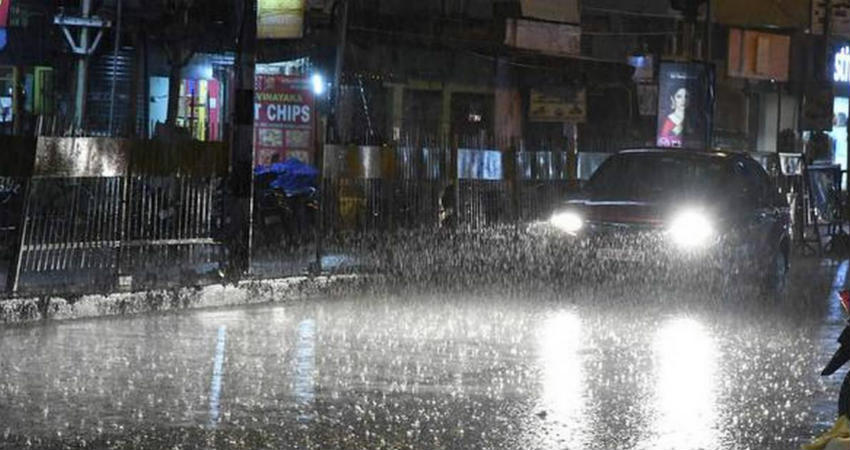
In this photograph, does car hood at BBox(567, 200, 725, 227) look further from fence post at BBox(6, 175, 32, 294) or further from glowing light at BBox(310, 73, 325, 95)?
glowing light at BBox(310, 73, 325, 95)

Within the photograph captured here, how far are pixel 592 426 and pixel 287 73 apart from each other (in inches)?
699

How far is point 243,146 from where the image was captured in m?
16.8

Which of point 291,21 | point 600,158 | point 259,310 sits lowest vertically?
point 259,310

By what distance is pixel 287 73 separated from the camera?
84.6 feet

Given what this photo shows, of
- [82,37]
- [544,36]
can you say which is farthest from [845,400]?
[544,36]

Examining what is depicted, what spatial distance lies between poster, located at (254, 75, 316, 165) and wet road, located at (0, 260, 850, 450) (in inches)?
383

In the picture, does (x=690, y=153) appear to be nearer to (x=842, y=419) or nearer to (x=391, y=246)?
(x=391, y=246)

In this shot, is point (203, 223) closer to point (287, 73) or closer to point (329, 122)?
point (329, 122)

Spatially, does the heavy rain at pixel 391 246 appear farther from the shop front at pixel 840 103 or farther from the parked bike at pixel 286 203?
the shop front at pixel 840 103

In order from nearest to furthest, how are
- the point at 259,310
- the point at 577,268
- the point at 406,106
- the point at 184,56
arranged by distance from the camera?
the point at 259,310, the point at 577,268, the point at 184,56, the point at 406,106

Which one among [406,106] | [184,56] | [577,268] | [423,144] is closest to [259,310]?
[577,268]

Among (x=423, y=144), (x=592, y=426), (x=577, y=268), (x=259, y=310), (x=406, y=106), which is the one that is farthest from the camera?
(x=406, y=106)

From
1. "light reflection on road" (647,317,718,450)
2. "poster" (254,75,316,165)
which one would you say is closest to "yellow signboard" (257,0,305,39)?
"poster" (254,75,316,165)

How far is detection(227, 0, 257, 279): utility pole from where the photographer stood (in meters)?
16.6
